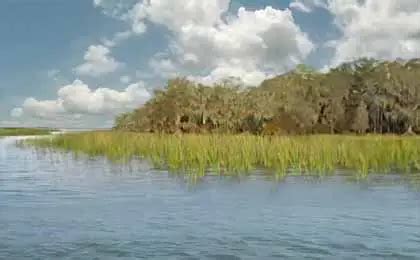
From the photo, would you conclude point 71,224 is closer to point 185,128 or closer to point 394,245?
point 394,245

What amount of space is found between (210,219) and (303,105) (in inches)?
1834

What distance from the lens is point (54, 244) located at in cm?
747

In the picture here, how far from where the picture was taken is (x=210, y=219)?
9.19 meters

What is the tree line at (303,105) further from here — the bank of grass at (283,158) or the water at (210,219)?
the water at (210,219)

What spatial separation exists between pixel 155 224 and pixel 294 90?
49732mm

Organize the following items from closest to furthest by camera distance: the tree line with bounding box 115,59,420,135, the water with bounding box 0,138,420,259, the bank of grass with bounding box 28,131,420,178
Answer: the water with bounding box 0,138,420,259 → the bank of grass with bounding box 28,131,420,178 → the tree line with bounding box 115,59,420,135

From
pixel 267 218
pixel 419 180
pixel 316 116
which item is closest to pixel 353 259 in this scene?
pixel 267 218

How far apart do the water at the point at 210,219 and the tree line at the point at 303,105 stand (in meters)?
31.5

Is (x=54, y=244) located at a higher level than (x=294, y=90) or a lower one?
lower

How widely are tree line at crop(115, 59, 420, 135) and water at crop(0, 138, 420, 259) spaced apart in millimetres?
31471

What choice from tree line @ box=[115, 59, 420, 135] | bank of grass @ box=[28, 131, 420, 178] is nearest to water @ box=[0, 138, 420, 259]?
bank of grass @ box=[28, 131, 420, 178]

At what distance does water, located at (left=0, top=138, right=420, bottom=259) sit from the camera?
724 centimetres

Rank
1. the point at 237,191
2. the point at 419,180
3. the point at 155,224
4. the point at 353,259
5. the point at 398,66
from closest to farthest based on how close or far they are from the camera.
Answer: the point at 353,259 < the point at 155,224 < the point at 237,191 < the point at 419,180 < the point at 398,66

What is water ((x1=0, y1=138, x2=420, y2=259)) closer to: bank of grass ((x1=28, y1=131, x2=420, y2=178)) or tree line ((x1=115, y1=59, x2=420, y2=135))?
bank of grass ((x1=28, y1=131, x2=420, y2=178))
